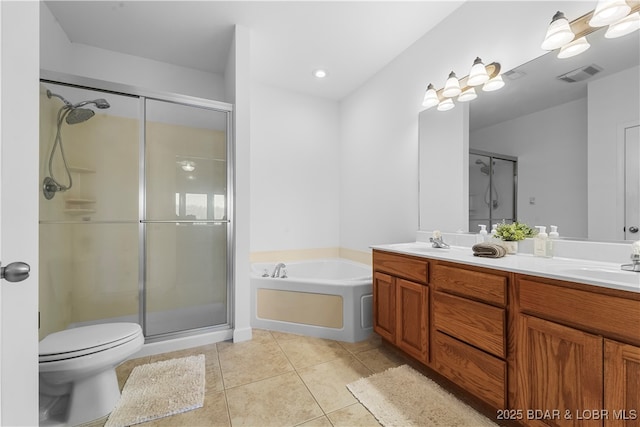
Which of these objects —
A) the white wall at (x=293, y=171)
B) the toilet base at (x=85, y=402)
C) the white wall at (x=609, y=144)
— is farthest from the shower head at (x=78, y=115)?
the white wall at (x=609, y=144)

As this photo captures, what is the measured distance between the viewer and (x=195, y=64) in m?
2.91

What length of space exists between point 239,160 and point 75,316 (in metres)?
1.78

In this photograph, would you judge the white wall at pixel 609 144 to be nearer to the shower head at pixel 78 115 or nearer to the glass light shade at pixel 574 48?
the glass light shade at pixel 574 48

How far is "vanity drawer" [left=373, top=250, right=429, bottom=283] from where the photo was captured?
5.71 ft

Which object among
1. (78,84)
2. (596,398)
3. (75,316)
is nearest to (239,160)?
(78,84)

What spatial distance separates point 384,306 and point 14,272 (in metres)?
1.96

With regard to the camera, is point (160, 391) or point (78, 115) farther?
point (78, 115)

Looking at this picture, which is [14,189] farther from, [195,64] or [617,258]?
[195,64]

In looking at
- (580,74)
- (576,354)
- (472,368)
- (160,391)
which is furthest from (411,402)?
(580,74)

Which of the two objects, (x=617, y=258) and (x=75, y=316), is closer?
(x=617, y=258)

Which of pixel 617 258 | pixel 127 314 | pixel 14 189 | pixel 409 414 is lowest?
pixel 409 414

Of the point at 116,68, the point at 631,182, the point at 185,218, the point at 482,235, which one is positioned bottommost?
the point at 482,235

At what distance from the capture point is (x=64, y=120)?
79.1 inches

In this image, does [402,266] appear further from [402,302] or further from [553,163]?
[553,163]
